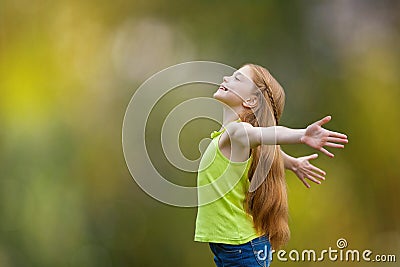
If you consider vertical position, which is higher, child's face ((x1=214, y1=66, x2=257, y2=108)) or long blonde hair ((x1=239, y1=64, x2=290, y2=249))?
child's face ((x1=214, y1=66, x2=257, y2=108))

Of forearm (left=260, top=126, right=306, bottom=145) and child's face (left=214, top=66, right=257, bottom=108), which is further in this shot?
child's face (left=214, top=66, right=257, bottom=108)

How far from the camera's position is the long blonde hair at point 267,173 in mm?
1318

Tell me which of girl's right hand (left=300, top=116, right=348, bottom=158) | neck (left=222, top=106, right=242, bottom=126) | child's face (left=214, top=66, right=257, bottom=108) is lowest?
girl's right hand (left=300, top=116, right=348, bottom=158)

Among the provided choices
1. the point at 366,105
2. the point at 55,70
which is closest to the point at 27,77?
the point at 55,70

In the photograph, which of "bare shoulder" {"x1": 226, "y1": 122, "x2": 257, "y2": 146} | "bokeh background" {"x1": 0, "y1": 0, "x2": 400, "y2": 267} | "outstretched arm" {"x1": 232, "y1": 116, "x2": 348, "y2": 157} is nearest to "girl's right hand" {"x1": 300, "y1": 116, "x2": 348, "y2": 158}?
"outstretched arm" {"x1": 232, "y1": 116, "x2": 348, "y2": 157}

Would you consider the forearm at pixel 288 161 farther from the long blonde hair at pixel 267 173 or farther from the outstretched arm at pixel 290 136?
the outstretched arm at pixel 290 136

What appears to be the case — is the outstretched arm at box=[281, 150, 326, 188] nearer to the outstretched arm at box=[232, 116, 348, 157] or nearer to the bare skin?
the bare skin

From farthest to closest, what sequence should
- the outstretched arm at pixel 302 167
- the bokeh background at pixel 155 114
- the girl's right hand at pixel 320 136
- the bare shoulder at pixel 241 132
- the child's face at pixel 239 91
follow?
1. the bokeh background at pixel 155 114
2. the outstretched arm at pixel 302 167
3. the child's face at pixel 239 91
4. the bare shoulder at pixel 241 132
5. the girl's right hand at pixel 320 136

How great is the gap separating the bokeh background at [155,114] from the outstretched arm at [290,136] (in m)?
0.79

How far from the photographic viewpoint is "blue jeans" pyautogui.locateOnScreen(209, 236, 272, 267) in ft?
4.24

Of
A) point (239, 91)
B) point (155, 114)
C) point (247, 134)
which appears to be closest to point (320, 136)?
point (247, 134)

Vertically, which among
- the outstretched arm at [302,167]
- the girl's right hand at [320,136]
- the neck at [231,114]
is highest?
the neck at [231,114]

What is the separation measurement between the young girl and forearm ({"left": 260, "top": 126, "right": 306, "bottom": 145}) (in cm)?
5

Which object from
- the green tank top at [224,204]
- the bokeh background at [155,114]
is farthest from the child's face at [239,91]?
the bokeh background at [155,114]
